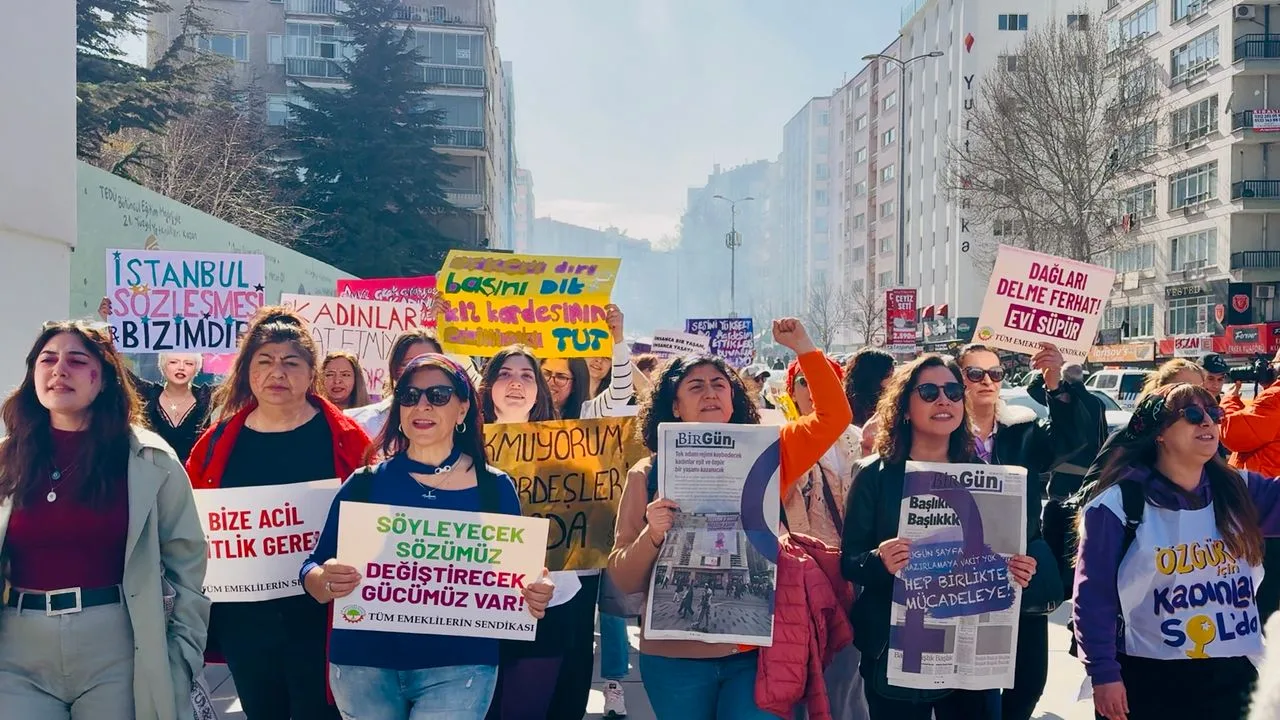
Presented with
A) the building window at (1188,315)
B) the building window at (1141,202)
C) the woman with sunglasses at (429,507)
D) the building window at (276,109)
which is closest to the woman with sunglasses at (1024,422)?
the woman with sunglasses at (429,507)

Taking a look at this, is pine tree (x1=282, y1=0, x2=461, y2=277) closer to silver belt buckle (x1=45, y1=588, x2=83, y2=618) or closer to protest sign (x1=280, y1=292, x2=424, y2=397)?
protest sign (x1=280, y1=292, x2=424, y2=397)

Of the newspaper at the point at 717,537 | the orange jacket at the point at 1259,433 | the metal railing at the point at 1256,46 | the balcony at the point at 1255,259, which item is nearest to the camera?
the newspaper at the point at 717,537

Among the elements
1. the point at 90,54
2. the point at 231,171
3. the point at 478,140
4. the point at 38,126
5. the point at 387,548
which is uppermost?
the point at 478,140

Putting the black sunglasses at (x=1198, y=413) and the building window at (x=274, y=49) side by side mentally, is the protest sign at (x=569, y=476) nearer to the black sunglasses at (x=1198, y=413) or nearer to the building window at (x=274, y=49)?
the black sunglasses at (x=1198, y=413)

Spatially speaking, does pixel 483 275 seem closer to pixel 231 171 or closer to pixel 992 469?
pixel 992 469

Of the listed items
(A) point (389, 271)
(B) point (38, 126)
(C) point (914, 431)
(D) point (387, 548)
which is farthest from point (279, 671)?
(A) point (389, 271)

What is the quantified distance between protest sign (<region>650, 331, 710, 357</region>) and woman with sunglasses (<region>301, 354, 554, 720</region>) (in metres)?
9.53

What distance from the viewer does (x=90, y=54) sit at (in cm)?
2403

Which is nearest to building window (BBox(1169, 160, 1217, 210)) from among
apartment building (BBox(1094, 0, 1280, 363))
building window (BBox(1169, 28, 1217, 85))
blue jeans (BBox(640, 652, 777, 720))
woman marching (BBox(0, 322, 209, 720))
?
apartment building (BBox(1094, 0, 1280, 363))

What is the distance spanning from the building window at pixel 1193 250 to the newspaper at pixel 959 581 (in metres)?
48.2

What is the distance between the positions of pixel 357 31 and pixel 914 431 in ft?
129

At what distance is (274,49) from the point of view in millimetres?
52812

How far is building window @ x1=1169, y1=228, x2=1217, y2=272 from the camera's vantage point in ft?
152

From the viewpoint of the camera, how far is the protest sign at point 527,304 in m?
6.96
